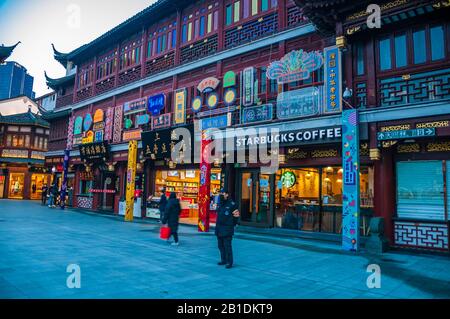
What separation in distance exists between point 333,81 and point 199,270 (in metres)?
7.76

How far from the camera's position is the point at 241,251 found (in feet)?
30.8

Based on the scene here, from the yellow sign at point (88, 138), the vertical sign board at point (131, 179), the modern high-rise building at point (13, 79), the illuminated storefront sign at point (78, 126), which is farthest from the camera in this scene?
the modern high-rise building at point (13, 79)

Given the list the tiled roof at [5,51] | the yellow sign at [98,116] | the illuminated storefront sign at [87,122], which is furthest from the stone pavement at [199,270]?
the tiled roof at [5,51]

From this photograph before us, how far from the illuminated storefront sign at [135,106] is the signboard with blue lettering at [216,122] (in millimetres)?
4920

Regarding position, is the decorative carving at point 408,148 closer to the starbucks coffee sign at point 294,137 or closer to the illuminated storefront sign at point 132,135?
the starbucks coffee sign at point 294,137

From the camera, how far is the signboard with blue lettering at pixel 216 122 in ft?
47.2

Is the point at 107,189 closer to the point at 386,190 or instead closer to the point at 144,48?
the point at 144,48

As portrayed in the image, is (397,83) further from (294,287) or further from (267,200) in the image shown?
(294,287)

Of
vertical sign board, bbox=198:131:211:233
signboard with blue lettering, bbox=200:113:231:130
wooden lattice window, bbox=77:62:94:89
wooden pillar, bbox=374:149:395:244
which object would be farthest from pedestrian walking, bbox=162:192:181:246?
wooden lattice window, bbox=77:62:94:89

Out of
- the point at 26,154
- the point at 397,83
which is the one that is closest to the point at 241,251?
the point at 397,83

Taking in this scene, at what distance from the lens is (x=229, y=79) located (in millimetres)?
14625

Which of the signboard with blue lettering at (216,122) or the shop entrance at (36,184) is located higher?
the signboard with blue lettering at (216,122)

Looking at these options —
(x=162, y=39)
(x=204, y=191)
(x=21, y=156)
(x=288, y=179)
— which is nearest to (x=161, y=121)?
(x=162, y=39)
